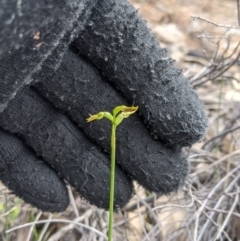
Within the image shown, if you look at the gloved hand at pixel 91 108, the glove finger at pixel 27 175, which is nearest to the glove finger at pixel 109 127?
the gloved hand at pixel 91 108

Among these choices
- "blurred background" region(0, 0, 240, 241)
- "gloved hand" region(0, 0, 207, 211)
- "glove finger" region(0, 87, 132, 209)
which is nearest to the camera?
"gloved hand" region(0, 0, 207, 211)

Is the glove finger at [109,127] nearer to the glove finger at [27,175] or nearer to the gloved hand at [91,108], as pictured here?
the gloved hand at [91,108]

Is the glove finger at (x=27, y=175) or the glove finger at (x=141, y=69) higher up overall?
the glove finger at (x=141, y=69)

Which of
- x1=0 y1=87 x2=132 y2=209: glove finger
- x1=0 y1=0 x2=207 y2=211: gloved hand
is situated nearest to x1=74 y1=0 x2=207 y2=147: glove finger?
x1=0 y1=0 x2=207 y2=211: gloved hand

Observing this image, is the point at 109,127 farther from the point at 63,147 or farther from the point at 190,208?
the point at 190,208

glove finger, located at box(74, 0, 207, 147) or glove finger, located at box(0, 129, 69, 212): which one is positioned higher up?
glove finger, located at box(74, 0, 207, 147)

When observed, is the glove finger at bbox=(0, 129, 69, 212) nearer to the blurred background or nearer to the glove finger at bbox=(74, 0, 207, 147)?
the blurred background

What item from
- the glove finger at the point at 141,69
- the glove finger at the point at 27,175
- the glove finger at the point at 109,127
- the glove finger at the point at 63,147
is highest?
the glove finger at the point at 141,69
